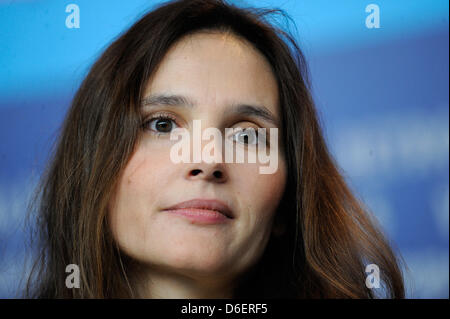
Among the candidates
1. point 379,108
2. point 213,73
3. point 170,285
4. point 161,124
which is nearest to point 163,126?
point 161,124

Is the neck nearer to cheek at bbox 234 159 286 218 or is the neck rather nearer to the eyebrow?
cheek at bbox 234 159 286 218

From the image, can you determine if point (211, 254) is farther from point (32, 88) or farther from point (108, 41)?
point (32, 88)

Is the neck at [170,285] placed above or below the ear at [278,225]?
below

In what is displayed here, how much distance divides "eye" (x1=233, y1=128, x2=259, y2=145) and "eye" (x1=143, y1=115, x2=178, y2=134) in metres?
0.14

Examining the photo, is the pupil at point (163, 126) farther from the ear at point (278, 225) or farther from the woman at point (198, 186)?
the ear at point (278, 225)

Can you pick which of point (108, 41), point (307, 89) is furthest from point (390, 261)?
point (108, 41)

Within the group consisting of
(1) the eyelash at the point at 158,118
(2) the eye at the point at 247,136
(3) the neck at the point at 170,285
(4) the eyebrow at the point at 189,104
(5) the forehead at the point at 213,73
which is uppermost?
(5) the forehead at the point at 213,73

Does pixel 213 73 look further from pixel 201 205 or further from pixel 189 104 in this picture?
pixel 201 205

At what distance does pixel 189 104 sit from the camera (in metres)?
1.13

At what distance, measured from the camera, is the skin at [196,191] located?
108cm

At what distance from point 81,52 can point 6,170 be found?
A: 1.31 ft

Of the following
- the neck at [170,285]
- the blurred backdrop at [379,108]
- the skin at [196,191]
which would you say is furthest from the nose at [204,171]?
the blurred backdrop at [379,108]

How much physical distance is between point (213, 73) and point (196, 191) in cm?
28

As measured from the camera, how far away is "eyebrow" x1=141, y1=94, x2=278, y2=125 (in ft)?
3.73
